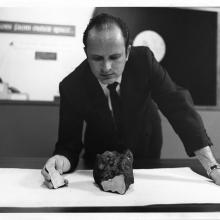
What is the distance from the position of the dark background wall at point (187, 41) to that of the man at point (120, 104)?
7 centimetres

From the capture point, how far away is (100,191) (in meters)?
0.56

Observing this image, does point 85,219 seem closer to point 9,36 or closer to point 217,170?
point 217,170

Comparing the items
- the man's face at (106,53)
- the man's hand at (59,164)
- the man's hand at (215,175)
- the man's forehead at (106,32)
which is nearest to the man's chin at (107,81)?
the man's face at (106,53)

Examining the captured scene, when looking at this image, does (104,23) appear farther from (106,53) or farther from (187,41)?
(187,41)

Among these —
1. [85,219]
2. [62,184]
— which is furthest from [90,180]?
[85,219]

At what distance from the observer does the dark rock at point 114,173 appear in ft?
1.79

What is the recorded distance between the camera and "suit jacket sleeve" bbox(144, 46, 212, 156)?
28.8 inches

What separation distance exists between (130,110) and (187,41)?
32 cm

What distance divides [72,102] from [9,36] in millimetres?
275

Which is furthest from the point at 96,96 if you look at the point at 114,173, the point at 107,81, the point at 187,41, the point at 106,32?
the point at 187,41

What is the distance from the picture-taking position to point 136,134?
821 millimetres

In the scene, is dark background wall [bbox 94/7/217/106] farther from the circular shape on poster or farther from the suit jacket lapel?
the suit jacket lapel

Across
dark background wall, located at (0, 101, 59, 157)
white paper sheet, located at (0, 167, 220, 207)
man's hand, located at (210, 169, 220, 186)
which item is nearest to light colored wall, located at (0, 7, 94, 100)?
dark background wall, located at (0, 101, 59, 157)

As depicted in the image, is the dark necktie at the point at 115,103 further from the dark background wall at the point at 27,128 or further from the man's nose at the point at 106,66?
the dark background wall at the point at 27,128
